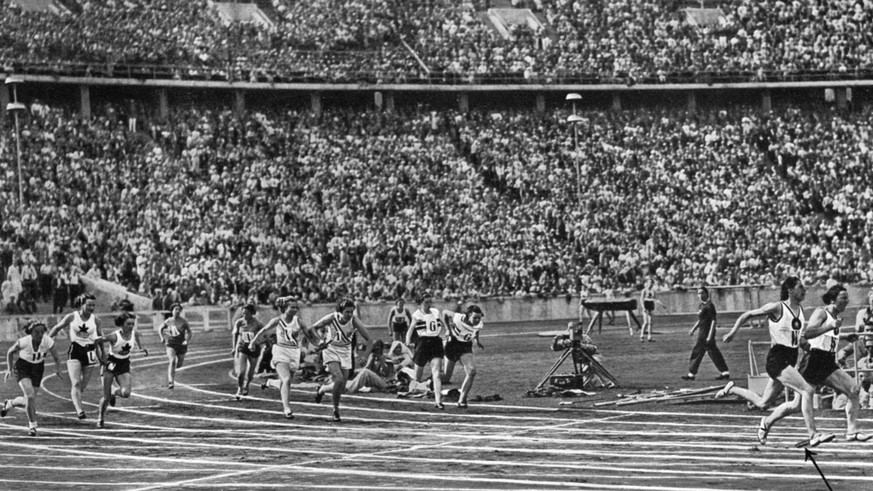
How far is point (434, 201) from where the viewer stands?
163 ft

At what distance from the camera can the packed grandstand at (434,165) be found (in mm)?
43719

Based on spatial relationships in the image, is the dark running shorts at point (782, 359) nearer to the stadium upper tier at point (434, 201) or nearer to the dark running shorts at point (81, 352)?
the dark running shorts at point (81, 352)

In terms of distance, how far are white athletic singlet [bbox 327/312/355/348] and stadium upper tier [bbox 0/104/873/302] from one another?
20.3 metres

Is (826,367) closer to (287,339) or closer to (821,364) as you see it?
(821,364)

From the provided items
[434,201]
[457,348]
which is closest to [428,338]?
[457,348]

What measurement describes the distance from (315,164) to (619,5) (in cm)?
1827

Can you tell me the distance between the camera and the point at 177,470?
16.3 m

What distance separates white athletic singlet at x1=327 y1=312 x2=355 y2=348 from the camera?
A: 21516 mm

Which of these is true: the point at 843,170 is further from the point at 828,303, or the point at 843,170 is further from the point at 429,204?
the point at 828,303

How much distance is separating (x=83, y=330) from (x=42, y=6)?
33786mm

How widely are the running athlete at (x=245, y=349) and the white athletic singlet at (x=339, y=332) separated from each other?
132 inches

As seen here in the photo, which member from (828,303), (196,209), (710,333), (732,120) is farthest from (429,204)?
(828,303)

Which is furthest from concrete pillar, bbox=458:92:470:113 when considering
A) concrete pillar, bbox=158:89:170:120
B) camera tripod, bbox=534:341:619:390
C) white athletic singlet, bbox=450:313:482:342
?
white athletic singlet, bbox=450:313:482:342

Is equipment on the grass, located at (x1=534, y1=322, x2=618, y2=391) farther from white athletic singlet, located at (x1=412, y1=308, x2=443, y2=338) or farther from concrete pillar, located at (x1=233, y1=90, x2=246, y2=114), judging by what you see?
concrete pillar, located at (x1=233, y1=90, x2=246, y2=114)
